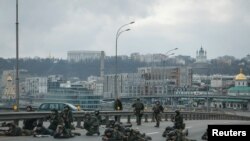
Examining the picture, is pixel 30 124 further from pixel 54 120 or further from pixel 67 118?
pixel 54 120

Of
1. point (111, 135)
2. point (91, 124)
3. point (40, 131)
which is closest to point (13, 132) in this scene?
point (40, 131)

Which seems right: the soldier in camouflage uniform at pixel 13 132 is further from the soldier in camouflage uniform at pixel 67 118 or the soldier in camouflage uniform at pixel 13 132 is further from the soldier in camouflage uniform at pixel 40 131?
the soldier in camouflage uniform at pixel 67 118

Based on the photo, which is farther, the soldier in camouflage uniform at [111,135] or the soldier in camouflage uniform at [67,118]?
the soldier in camouflage uniform at [67,118]

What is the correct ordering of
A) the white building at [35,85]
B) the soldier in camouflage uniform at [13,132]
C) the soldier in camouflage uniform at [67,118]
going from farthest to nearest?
the white building at [35,85] → the soldier in camouflage uniform at [67,118] → the soldier in camouflage uniform at [13,132]

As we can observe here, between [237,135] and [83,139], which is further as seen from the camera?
[83,139]

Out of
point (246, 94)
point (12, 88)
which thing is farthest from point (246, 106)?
point (12, 88)

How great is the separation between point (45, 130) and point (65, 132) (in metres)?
1.22

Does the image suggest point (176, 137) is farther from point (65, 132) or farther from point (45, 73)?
point (45, 73)

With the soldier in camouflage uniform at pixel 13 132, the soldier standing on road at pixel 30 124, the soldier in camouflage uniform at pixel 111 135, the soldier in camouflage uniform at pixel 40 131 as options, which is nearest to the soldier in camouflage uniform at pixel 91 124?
the soldier in camouflage uniform at pixel 40 131

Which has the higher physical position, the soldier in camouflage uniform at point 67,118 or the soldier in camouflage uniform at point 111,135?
the soldier in camouflage uniform at point 67,118

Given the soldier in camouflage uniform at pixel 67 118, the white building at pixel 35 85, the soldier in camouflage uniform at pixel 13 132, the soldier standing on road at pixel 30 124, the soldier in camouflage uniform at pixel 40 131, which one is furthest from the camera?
the white building at pixel 35 85

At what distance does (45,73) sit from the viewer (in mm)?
155625

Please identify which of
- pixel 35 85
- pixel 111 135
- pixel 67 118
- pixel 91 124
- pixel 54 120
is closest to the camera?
pixel 111 135

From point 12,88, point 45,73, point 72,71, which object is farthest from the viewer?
point 72,71
